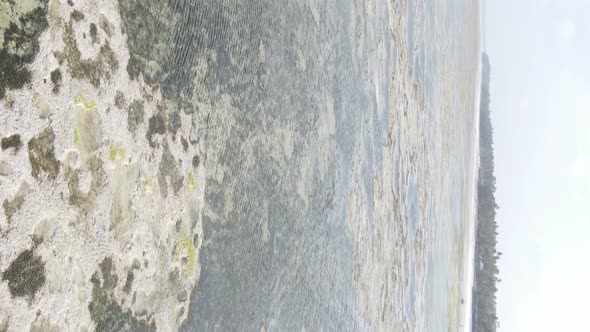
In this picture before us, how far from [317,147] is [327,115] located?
Answer: 7.7 inches

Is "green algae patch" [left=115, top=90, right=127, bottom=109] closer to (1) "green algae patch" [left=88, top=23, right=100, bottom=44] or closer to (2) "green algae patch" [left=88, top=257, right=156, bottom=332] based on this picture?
(1) "green algae patch" [left=88, top=23, right=100, bottom=44]

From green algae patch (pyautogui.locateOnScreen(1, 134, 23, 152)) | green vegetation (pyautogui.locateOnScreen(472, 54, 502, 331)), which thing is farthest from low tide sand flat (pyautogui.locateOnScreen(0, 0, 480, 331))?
green vegetation (pyautogui.locateOnScreen(472, 54, 502, 331))

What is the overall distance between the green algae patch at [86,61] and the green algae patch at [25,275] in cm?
36

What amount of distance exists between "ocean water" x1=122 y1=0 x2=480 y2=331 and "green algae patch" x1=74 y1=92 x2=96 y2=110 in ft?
0.80

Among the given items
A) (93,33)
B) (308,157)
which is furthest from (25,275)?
(308,157)

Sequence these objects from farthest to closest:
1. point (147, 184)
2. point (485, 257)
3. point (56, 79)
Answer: point (485, 257), point (147, 184), point (56, 79)

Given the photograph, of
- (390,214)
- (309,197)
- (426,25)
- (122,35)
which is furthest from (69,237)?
(426,25)

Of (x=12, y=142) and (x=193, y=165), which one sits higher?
(x=193, y=165)

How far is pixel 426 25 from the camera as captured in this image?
568 centimetres

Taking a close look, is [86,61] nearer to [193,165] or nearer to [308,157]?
[193,165]

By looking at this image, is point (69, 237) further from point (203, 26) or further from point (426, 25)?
point (426, 25)

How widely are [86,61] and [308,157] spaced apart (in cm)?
151

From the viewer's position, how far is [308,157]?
2625mm

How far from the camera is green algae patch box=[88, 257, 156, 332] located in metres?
1.24
